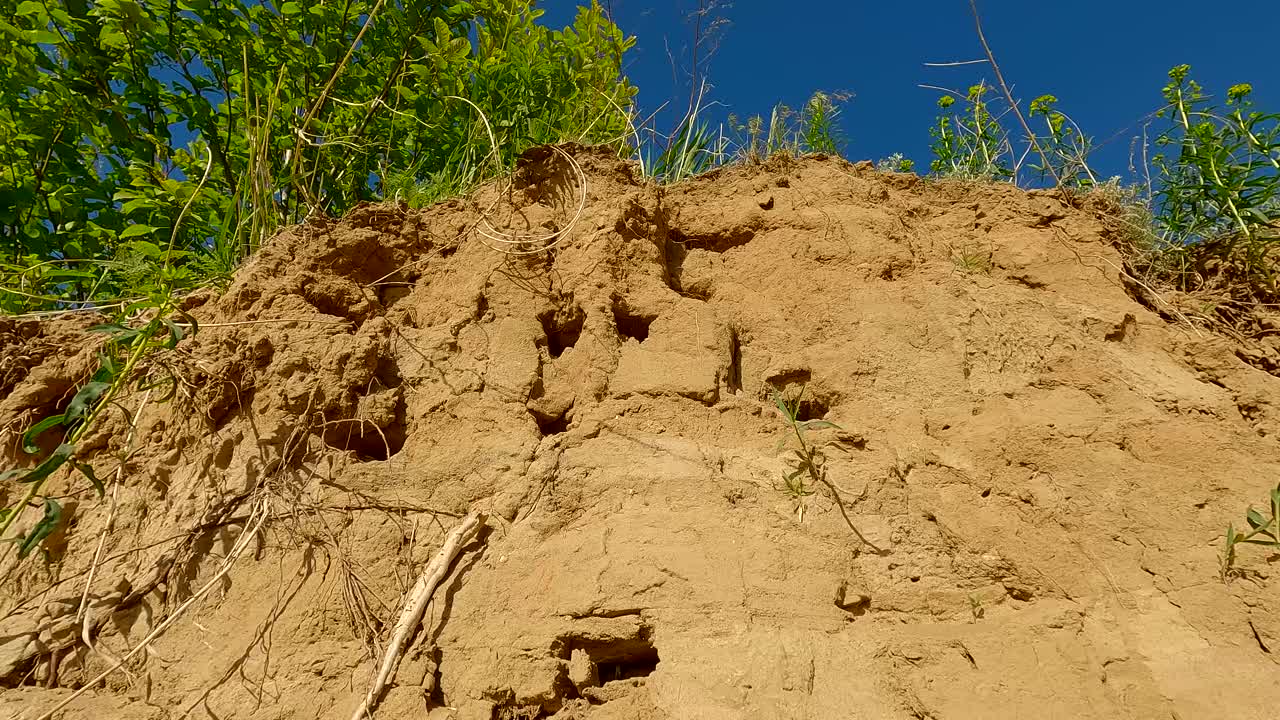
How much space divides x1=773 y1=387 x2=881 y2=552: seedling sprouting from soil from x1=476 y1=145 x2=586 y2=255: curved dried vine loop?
1.02 metres

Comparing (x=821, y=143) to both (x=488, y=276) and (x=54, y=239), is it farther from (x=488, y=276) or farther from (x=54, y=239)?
(x=54, y=239)

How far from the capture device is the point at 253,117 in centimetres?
373

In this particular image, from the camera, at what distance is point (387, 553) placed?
2.70 meters

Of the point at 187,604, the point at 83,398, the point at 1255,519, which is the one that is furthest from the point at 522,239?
the point at 1255,519

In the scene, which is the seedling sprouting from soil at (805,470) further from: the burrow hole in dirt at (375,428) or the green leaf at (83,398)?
the green leaf at (83,398)

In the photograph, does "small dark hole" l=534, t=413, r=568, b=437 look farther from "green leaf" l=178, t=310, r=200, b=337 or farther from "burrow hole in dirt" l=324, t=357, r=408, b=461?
"green leaf" l=178, t=310, r=200, b=337

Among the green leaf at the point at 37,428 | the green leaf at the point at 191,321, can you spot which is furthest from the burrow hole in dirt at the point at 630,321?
the green leaf at the point at 37,428

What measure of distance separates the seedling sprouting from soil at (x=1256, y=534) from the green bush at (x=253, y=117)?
2751 millimetres

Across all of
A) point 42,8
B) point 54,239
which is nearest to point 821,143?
point 42,8

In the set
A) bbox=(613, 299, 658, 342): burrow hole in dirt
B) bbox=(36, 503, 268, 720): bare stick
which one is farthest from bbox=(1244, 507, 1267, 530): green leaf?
bbox=(36, 503, 268, 720): bare stick

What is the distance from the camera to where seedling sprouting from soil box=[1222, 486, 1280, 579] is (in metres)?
2.50

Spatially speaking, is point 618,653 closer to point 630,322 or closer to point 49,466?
point 630,322

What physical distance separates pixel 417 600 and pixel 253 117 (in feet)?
7.52

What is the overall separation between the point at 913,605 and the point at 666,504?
0.76 m
